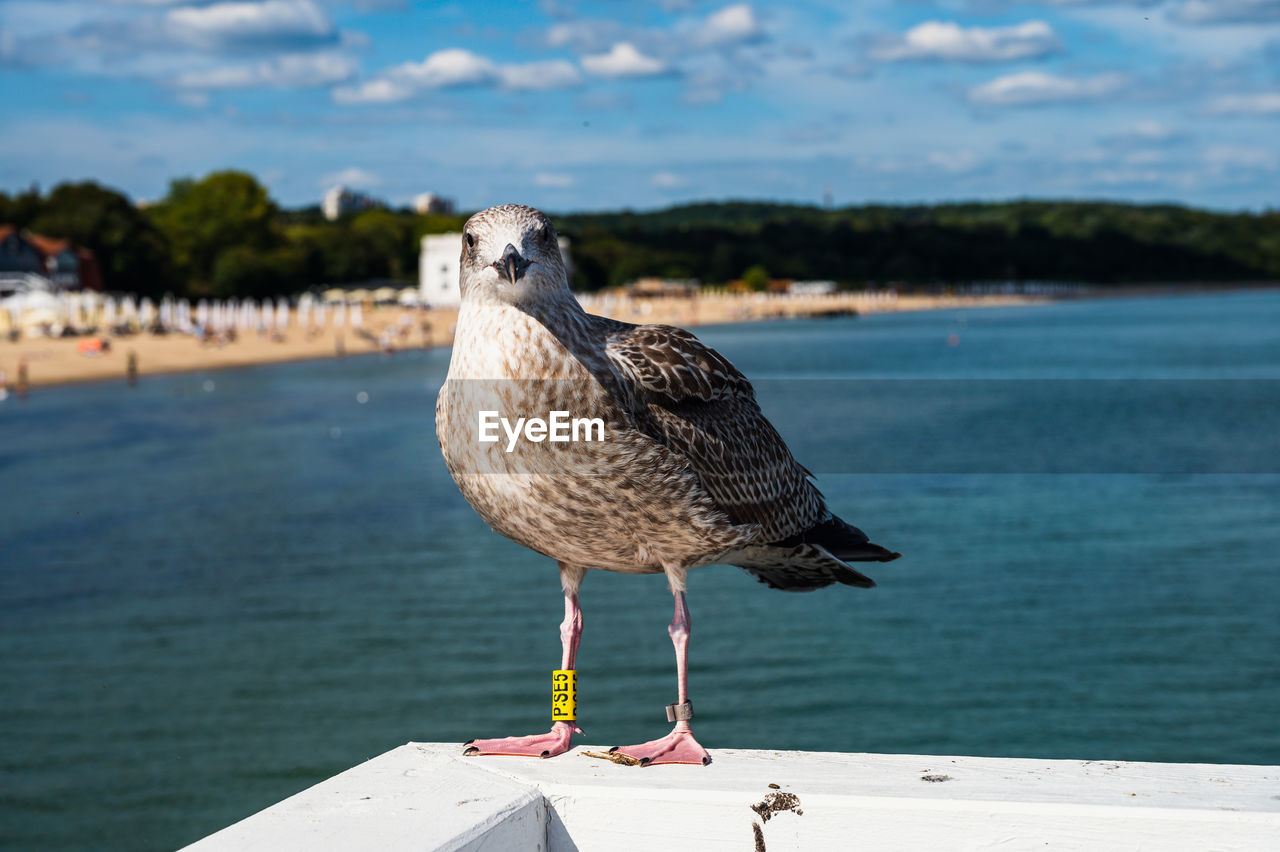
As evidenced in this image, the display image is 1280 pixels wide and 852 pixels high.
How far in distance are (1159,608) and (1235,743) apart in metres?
5.01

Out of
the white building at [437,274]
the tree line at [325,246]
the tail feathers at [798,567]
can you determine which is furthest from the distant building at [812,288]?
the tail feathers at [798,567]

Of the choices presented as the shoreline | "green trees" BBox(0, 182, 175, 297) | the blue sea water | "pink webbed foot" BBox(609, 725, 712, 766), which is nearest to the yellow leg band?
"pink webbed foot" BBox(609, 725, 712, 766)

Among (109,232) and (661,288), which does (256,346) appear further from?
(661,288)

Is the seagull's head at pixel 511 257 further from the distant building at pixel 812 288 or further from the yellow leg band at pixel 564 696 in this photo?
the distant building at pixel 812 288

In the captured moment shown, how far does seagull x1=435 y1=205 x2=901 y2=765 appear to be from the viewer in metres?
3.54

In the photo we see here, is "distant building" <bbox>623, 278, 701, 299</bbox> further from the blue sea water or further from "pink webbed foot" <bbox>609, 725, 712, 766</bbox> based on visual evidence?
"pink webbed foot" <bbox>609, 725, 712, 766</bbox>

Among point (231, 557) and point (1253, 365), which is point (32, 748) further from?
point (1253, 365)

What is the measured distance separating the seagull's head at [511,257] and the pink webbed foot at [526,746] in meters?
1.21

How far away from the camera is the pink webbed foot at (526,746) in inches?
143

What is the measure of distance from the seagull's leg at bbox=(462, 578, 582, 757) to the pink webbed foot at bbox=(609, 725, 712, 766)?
0.55 ft

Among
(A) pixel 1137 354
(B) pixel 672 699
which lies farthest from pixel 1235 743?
(A) pixel 1137 354

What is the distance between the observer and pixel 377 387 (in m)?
62.7

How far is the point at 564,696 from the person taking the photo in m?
3.99

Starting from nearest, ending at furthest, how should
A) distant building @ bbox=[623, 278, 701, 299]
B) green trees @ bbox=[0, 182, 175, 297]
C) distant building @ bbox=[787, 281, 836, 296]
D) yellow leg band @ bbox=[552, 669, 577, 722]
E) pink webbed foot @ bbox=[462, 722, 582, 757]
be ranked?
pink webbed foot @ bbox=[462, 722, 582, 757]
yellow leg band @ bbox=[552, 669, 577, 722]
green trees @ bbox=[0, 182, 175, 297]
distant building @ bbox=[623, 278, 701, 299]
distant building @ bbox=[787, 281, 836, 296]
